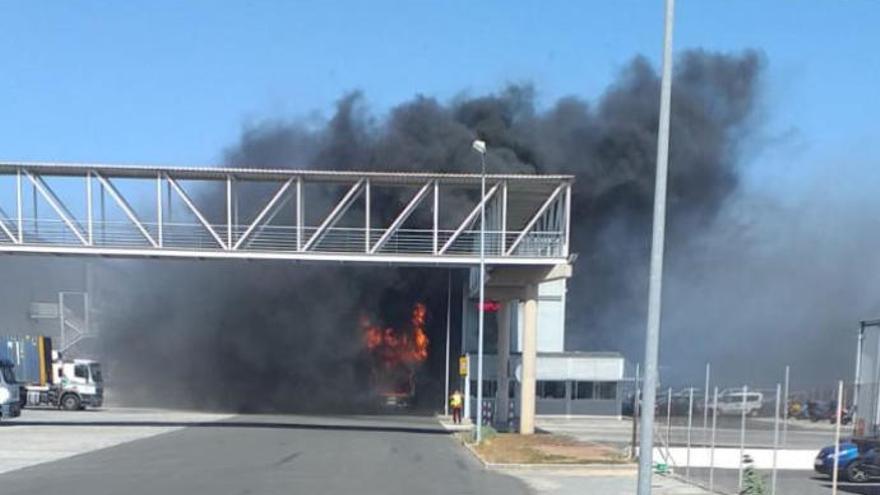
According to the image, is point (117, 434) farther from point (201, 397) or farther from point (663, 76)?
point (201, 397)

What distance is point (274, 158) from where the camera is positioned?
57.4 metres

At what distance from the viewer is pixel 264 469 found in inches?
770

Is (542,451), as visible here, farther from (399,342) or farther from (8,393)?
(399,342)

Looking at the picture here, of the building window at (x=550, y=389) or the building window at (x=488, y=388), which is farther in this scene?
the building window at (x=550, y=389)

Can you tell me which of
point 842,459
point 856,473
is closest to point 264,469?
point 842,459

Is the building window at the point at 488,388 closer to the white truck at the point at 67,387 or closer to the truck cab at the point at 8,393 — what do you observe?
the white truck at the point at 67,387

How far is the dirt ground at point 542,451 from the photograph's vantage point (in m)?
22.6

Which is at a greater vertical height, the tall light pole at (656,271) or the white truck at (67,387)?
the white truck at (67,387)

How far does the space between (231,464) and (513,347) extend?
3604 centimetres

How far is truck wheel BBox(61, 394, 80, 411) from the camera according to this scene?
47938 millimetres

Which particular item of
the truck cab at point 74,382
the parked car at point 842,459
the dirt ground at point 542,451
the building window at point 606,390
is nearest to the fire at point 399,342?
the building window at point 606,390

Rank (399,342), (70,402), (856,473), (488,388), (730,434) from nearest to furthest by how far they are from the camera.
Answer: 1. (856,473)
2. (730,434)
3. (70,402)
4. (488,388)
5. (399,342)

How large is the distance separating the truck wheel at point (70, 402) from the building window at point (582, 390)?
28148 millimetres

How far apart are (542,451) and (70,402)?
3247 centimetres
